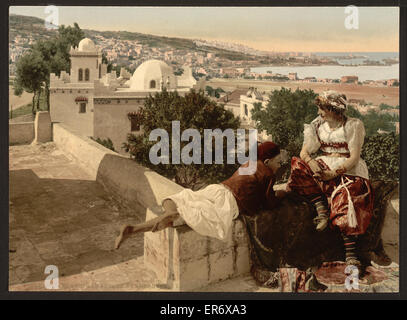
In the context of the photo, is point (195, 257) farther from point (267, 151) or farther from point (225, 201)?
point (267, 151)

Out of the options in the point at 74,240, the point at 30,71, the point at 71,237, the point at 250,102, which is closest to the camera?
the point at 74,240

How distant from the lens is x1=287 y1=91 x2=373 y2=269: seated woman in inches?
243

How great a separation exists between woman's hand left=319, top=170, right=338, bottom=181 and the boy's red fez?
69 centimetres

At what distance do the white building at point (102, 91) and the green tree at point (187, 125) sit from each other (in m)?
7.65

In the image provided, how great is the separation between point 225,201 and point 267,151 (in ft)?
2.94

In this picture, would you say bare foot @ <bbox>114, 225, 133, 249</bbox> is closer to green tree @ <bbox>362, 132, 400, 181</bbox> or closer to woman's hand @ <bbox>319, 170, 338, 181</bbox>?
woman's hand @ <bbox>319, 170, 338, 181</bbox>

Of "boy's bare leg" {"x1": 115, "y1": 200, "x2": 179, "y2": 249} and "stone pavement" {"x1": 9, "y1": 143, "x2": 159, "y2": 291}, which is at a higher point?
"boy's bare leg" {"x1": 115, "y1": 200, "x2": 179, "y2": 249}

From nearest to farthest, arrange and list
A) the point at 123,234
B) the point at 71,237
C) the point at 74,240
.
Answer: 1. the point at 123,234
2. the point at 74,240
3. the point at 71,237

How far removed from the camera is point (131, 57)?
61.3 feet

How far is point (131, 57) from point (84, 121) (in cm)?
1192

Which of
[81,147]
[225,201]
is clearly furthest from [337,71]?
[81,147]

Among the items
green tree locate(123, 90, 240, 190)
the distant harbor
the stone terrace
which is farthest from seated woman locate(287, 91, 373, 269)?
green tree locate(123, 90, 240, 190)

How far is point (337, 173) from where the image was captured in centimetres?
623

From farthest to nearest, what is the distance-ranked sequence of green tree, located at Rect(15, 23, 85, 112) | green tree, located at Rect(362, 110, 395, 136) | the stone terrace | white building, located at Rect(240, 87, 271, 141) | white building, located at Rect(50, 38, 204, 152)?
green tree, located at Rect(15, 23, 85, 112)
white building, located at Rect(50, 38, 204, 152)
white building, located at Rect(240, 87, 271, 141)
green tree, located at Rect(362, 110, 395, 136)
the stone terrace
